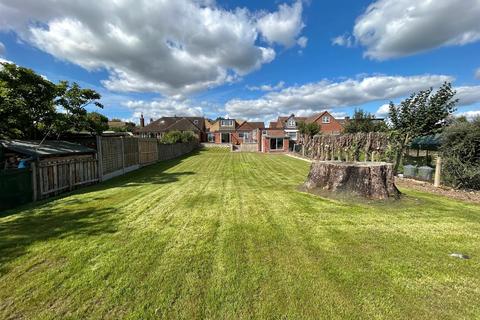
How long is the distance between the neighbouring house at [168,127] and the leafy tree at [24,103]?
3320 cm

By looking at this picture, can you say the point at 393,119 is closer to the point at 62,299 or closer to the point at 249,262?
the point at 249,262

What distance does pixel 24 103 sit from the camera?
9398mm

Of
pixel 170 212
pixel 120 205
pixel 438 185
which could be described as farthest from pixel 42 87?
pixel 438 185

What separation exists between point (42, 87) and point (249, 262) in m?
12.2

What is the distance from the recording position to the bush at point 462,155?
778cm

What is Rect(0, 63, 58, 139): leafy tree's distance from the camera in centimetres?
874

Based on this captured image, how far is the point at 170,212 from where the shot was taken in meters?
5.66

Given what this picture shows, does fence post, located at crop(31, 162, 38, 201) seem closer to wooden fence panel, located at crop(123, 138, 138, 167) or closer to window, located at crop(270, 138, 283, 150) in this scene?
wooden fence panel, located at crop(123, 138, 138, 167)

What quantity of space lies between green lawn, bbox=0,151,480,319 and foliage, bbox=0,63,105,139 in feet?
17.9

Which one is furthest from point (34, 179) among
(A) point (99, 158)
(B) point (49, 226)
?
(A) point (99, 158)

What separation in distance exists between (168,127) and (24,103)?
36.9 metres

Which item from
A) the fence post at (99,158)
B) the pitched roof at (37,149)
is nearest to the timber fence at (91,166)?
the fence post at (99,158)

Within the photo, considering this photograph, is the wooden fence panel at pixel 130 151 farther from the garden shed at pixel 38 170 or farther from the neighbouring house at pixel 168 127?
the neighbouring house at pixel 168 127

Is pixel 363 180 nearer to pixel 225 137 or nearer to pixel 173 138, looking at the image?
pixel 173 138
